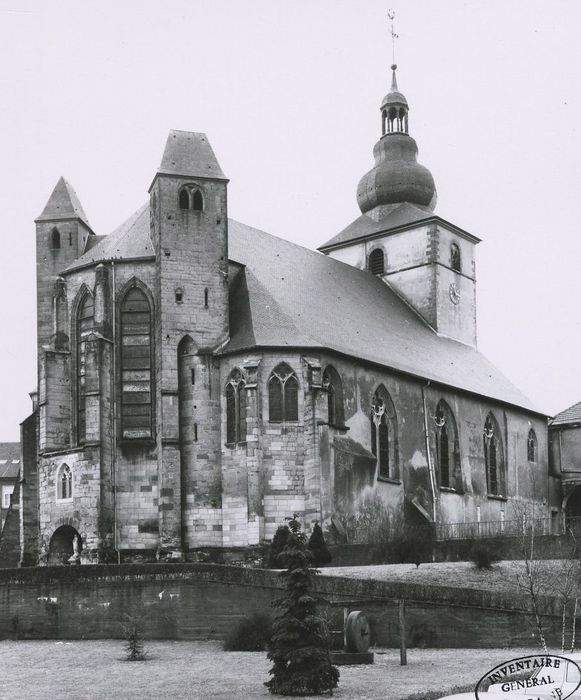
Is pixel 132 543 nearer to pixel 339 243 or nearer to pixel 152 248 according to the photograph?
pixel 152 248

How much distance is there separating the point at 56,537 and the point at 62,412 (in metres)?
4.90

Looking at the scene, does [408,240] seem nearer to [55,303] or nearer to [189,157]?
[189,157]

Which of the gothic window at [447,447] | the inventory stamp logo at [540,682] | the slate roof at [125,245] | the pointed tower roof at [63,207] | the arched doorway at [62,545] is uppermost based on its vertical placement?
the pointed tower roof at [63,207]

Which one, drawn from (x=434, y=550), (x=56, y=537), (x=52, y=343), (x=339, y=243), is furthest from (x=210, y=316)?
(x=339, y=243)

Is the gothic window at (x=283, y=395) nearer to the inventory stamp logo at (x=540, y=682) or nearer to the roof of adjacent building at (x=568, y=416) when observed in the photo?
the roof of adjacent building at (x=568, y=416)

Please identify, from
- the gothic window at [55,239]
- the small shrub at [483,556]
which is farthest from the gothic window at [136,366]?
the small shrub at [483,556]

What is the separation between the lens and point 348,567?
39594 millimetres

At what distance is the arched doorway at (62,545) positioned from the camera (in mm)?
44688

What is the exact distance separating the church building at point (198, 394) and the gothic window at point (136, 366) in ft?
0.18

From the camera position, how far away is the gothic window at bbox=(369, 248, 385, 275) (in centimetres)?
6381

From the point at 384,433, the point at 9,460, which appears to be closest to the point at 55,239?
the point at 384,433

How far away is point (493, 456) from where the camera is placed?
58.6 metres

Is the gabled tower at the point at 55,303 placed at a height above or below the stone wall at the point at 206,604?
above

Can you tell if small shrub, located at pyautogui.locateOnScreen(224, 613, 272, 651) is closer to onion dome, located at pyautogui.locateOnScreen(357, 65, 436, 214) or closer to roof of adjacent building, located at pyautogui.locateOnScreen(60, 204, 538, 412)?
roof of adjacent building, located at pyautogui.locateOnScreen(60, 204, 538, 412)
